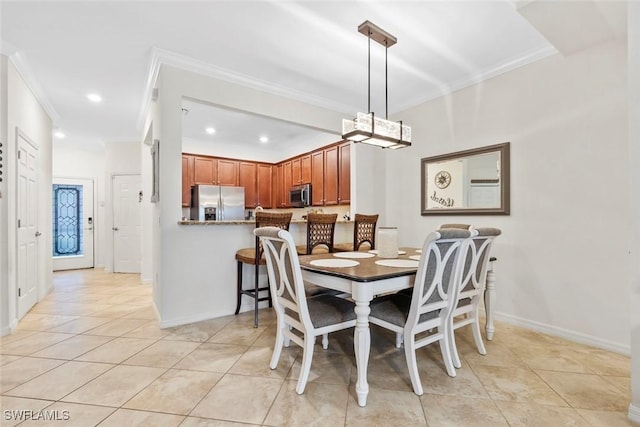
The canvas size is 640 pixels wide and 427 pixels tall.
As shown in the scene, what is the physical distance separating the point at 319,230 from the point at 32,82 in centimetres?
357

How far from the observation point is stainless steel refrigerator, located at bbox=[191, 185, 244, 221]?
5.52m

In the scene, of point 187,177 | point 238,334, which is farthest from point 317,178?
point 238,334

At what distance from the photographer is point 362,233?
141 inches

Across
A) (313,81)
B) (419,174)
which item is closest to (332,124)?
(313,81)

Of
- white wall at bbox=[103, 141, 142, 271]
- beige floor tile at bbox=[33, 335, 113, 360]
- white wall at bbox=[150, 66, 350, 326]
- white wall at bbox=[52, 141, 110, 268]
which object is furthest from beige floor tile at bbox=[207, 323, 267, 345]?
white wall at bbox=[52, 141, 110, 268]

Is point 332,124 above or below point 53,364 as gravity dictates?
above

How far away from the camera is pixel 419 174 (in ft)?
13.2

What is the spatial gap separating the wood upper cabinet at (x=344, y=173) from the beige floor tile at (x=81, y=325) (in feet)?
10.8

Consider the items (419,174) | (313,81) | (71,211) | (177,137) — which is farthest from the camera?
(71,211)

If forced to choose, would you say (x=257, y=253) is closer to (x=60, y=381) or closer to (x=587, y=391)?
(x=60, y=381)

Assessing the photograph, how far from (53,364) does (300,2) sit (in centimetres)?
314

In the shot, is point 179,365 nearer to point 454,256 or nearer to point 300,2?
point 454,256

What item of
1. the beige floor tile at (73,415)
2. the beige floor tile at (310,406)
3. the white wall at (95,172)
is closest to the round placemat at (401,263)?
the beige floor tile at (310,406)

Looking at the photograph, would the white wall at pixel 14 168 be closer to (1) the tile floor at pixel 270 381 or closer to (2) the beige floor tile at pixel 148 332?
(1) the tile floor at pixel 270 381
